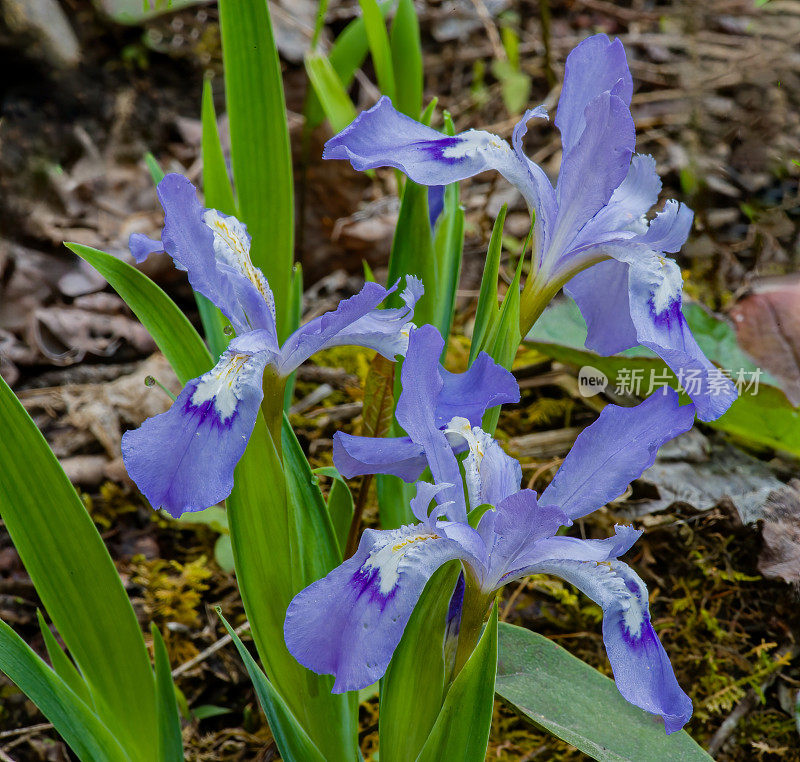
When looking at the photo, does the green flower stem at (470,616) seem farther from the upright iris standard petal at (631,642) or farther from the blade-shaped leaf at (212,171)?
the blade-shaped leaf at (212,171)

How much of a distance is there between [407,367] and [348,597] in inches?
9.2

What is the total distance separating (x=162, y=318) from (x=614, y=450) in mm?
577

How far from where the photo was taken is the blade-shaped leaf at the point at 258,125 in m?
1.28

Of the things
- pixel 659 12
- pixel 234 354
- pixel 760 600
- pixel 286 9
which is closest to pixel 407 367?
pixel 234 354

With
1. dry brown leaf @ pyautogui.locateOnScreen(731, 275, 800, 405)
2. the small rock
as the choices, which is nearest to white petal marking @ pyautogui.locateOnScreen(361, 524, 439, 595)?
dry brown leaf @ pyautogui.locateOnScreen(731, 275, 800, 405)

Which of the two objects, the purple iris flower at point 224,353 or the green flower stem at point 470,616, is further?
the green flower stem at point 470,616

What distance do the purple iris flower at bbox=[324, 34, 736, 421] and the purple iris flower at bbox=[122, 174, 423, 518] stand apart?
0.16 meters

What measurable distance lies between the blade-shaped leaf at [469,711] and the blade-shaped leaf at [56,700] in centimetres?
42

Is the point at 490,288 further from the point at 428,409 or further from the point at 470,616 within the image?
the point at 470,616

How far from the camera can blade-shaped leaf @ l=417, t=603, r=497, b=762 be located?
0.83m

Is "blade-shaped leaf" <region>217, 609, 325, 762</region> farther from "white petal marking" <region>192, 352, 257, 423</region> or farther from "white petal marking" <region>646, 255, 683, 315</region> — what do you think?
"white petal marking" <region>646, 255, 683, 315</region>

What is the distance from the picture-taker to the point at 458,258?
51.5 inches

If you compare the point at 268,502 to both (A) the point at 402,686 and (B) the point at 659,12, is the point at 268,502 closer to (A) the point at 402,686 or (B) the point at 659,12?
(A) the point at 402,686

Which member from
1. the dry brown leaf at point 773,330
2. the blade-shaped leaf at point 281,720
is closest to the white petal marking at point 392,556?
the blade-shaped leaf at point 281,720
